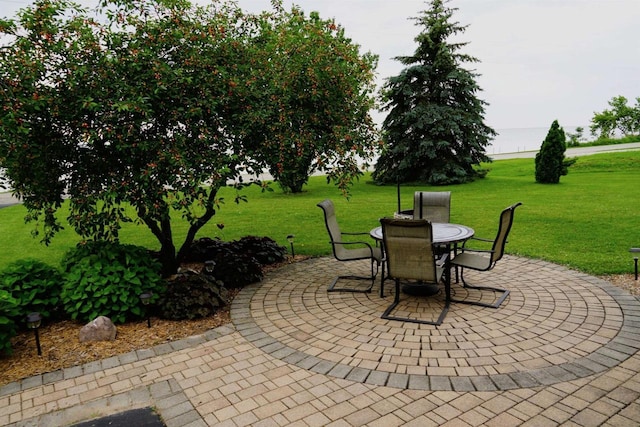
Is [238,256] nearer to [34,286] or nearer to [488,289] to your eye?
[34,286]

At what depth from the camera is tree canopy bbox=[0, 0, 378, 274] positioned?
374cm

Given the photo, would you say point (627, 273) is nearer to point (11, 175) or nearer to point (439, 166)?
point (11, 175)

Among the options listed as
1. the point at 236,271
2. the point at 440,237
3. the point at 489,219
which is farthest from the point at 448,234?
the point at 489,219

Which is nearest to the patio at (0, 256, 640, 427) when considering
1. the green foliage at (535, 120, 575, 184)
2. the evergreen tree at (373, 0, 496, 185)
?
the green foliage at (535, 120, 575, 184)

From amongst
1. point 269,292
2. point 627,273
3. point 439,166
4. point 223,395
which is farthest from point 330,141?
point 439,166

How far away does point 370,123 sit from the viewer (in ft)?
17.4

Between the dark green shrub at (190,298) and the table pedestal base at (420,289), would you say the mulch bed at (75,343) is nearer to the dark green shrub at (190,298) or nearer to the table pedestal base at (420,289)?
the dark green shrub at (190,298)

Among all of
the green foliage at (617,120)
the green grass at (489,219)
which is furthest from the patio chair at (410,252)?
the green foliage at (617,120)

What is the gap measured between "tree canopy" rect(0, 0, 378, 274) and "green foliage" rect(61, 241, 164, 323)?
29cm

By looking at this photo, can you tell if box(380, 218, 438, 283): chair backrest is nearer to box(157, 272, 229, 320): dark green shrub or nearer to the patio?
the patio

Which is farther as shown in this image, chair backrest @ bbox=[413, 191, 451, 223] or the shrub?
chair backrest @ bbox=[413, 191, 451, 223]

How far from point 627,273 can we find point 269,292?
449 cm

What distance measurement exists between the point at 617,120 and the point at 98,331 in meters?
48.6

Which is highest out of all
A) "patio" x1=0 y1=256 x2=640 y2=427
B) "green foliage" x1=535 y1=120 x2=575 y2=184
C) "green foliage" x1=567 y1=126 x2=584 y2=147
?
"green foliage" x1=567 y1=126 x2=584 y2=147
